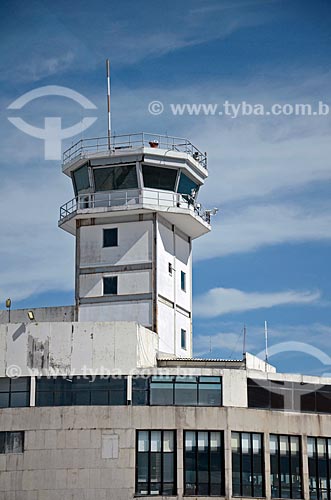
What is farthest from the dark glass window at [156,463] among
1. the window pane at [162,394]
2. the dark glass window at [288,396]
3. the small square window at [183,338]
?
the small square window at [183,338]

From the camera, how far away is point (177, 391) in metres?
63.0

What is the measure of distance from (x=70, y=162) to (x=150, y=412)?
2096 centimetres

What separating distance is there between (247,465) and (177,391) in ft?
19.6

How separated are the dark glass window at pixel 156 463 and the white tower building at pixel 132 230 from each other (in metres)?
10.3

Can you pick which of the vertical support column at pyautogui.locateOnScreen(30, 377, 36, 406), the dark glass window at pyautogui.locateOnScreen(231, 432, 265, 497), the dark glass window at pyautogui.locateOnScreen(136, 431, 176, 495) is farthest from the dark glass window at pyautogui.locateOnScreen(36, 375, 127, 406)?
the dark glass window at pyautogui.locateOnScreen(231, 432, 265, 497)

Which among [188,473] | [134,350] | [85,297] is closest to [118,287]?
[85,297]

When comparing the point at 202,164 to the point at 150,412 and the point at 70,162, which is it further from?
the point at 150,412

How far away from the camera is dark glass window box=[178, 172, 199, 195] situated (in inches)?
2923

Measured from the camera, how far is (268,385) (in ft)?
213

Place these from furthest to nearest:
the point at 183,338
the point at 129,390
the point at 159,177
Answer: the point at 183,338 < the point at 159,177 < the point at 129,390

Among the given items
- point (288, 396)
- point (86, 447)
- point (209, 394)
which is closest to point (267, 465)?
point (288, 396)

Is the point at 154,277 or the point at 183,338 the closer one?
Answer: the point at 154,277

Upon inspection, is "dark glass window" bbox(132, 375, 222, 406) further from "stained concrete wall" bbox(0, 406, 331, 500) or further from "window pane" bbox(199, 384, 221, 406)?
"stained concrete wall" bbox(0, 406, 331, 500)

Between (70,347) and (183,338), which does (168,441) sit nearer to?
(70,347)
